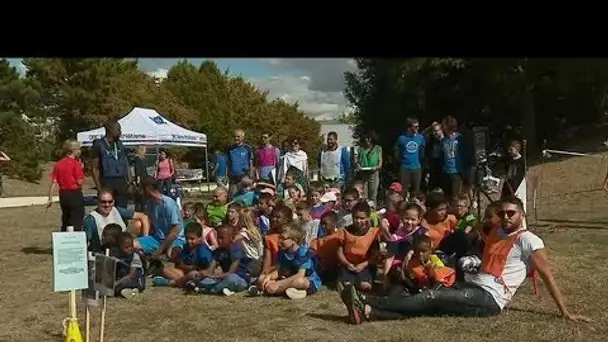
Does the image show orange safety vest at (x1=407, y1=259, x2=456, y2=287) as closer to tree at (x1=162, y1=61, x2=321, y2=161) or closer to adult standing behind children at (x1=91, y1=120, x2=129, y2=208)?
adult standing behind children at (x1=91, y1=120, x2=129, y2=208)

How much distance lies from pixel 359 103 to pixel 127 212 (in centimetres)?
2869

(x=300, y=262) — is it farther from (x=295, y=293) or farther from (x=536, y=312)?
(x=536, y=312)

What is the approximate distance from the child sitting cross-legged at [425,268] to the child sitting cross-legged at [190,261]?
201 centimetres

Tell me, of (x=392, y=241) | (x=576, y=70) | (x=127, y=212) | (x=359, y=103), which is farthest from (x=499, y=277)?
(x=359, y=103)

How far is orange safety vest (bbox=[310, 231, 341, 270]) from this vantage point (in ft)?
23.1

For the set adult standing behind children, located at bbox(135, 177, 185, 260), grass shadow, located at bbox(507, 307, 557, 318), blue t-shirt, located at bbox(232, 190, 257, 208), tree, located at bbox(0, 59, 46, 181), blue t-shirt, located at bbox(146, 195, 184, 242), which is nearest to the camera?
grass shadow, located at bbox(507, 307, 557, 318)

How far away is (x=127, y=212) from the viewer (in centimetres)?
870

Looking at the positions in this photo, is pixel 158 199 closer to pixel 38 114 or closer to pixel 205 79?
pixel 38 114

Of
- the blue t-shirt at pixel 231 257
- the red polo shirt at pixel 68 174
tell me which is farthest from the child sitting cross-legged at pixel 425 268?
the red polo shirt at pixel 68 174

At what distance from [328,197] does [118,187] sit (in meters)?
2.28

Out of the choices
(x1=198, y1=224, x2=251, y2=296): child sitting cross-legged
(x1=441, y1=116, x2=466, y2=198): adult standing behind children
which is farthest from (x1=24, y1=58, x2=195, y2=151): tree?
(x1=198, y1=224, x2=251, y2=296): child sitting cross-legged

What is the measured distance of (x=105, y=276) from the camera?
4.99m

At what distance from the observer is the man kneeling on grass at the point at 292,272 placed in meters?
6.85

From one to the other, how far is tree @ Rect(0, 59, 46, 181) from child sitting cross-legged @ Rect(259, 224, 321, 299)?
2620 centimetres
